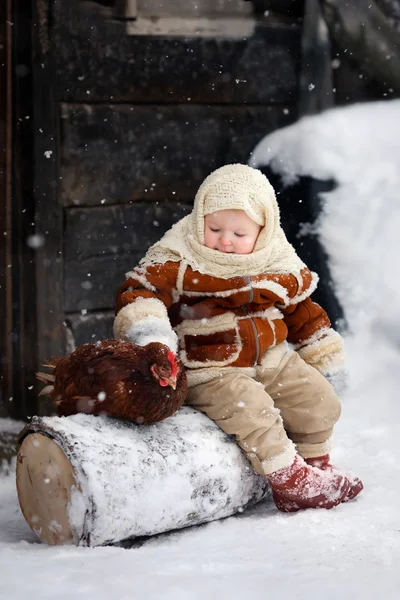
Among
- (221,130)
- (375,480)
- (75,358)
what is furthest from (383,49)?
(75,358)

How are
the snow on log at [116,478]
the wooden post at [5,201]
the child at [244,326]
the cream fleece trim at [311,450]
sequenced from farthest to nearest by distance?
the wooden post at [5,201]
the cream fleece trim at [311,450]
the child at [244,326]
the snow on log at [116,478]

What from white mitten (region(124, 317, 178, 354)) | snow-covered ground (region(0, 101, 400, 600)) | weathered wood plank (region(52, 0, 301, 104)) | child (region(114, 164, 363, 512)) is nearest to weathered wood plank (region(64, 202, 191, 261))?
weathered wood plank (region(52, 0, 301, 104))

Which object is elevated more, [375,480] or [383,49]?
[383,49]

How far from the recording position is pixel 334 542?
2.56 meters

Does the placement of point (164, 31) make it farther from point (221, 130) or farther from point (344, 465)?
point (344, 465)

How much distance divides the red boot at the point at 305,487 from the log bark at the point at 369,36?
2264mm

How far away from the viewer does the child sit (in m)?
2.83

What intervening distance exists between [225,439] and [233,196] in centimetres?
75

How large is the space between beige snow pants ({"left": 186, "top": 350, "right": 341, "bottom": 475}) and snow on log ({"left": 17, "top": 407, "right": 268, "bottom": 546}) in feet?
0.29

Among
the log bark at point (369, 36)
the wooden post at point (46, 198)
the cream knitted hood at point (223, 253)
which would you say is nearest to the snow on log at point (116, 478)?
the cream knitted hood at point (223, 253)

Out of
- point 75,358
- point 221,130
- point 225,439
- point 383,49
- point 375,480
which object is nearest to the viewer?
point 75,358

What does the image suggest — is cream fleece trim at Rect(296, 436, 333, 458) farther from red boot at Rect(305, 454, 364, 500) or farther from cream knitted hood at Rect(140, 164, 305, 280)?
cream knitted hood at Rect(140, 164, 305, 280)

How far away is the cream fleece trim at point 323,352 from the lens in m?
3.14

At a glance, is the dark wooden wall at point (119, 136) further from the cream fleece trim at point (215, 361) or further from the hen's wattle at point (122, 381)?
the hen's wattle at point (122, 381)
